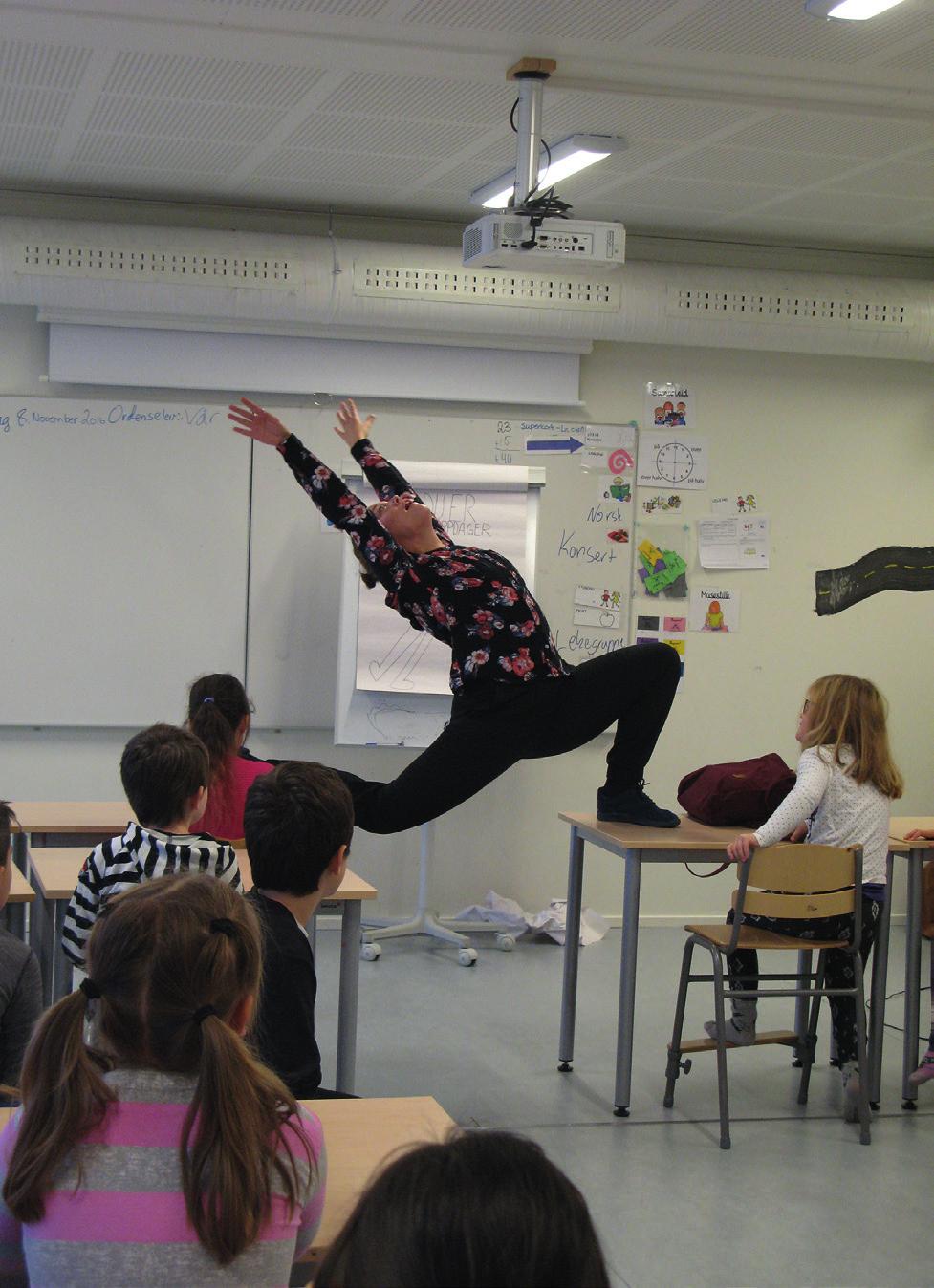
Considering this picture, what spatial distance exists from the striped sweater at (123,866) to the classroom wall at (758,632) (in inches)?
124

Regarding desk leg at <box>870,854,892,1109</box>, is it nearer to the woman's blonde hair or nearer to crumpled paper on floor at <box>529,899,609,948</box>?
the woman's blonde hair

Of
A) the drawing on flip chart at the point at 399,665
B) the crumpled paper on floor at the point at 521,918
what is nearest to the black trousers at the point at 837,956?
the crumpled paper on floor at the point at 521,918

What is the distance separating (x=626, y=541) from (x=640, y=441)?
471 mm

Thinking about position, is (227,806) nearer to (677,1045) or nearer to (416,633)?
(677,1045)

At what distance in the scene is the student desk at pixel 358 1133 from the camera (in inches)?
64.1

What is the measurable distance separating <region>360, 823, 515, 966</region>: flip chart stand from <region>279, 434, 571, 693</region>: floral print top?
2.35 meters

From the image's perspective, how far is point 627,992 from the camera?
12.7 ft

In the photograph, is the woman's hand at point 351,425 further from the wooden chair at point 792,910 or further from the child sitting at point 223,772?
the wooden chair at point 792,910

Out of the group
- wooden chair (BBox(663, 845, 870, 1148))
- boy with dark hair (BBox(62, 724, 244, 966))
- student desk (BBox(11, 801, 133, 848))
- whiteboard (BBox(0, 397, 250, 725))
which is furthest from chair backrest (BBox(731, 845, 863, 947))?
whiteboard (BBox(0, 397, 250, 725))

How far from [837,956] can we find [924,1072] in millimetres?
433

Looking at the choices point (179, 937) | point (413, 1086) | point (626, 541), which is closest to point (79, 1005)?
point (179, 937)

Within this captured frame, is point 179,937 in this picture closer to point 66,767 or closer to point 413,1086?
point 413,1086

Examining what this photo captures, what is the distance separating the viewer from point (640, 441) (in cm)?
624

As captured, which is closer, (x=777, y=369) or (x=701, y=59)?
(x=701, y=59)
